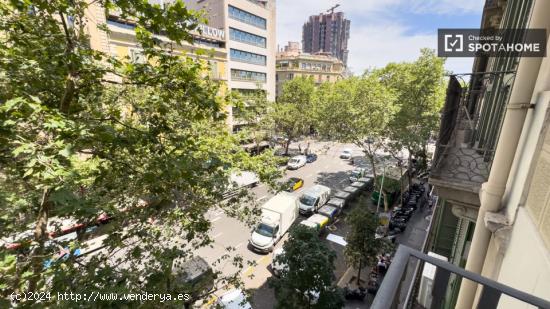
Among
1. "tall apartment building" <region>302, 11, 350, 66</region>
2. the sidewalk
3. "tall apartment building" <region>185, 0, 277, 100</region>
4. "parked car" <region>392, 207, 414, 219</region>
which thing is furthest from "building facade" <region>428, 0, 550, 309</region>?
"tall apartment building" <region>302, 11, 350, 66</region>

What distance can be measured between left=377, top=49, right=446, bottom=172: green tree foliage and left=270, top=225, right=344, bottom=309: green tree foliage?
12147 millimetres

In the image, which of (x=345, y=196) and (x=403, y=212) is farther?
(x=345, y=196)

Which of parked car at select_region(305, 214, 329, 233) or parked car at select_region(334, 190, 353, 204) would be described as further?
parked car at select_region(334, 190, 353, 204)

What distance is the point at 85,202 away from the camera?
317 centimetres

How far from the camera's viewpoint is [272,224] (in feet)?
47.9

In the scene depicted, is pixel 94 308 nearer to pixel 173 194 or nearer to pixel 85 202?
pixel 85 202

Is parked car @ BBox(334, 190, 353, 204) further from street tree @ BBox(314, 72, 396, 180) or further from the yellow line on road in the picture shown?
the yellow line on road

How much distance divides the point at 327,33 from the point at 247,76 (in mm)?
128983

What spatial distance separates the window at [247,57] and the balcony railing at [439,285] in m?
33.5

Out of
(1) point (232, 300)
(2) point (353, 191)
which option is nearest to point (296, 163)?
(2) point (353, 191)

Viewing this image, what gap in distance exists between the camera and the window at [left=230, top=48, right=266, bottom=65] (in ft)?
105

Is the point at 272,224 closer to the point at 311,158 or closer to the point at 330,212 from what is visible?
the point at 330,212

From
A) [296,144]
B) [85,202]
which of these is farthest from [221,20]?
→ [85,202]

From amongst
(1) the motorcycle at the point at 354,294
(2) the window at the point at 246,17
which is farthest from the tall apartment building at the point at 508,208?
(2) the window at the point at 246,17
